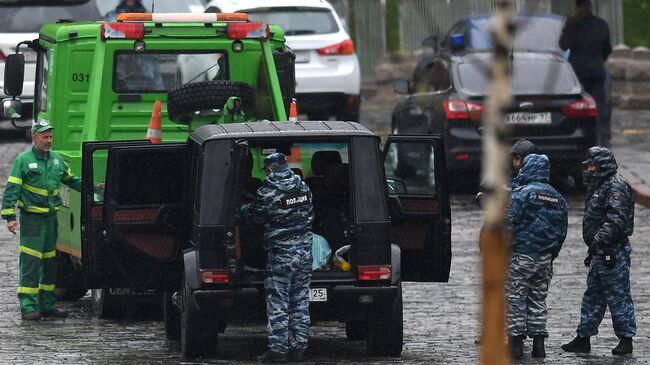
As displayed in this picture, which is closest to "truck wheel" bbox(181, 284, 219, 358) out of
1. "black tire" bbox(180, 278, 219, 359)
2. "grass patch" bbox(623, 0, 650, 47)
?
"black tire" bbox(180, 278, 219, 359)

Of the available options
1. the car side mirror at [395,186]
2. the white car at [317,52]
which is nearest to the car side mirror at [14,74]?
the car side mirror at [395,186]

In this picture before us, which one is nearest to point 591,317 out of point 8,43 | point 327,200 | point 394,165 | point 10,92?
point 327,200

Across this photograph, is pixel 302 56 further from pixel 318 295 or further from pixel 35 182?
pixel 318 295

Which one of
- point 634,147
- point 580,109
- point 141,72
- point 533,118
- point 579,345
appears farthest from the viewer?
point 634,147

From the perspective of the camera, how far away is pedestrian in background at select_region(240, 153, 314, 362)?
10.1 metres

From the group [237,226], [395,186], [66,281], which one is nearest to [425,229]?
[395,186]

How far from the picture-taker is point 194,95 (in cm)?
1246

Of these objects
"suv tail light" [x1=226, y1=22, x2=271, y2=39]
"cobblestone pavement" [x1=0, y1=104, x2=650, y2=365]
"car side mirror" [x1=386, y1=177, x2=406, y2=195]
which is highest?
"suv tail light" [x1=226, y1=22, x2=271, y2=39]

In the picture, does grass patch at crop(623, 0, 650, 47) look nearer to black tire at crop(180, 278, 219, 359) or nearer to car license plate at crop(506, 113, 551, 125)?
car license plate at crop(506, 113, 551, 125)

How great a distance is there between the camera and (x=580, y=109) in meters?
19.3

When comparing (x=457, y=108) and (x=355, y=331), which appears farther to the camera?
(x=457, y=108)

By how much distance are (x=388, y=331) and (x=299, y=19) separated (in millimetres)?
12077

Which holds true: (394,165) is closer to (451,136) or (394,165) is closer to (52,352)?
(451,136)

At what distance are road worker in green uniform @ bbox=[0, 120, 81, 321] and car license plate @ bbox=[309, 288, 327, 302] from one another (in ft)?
8.29
